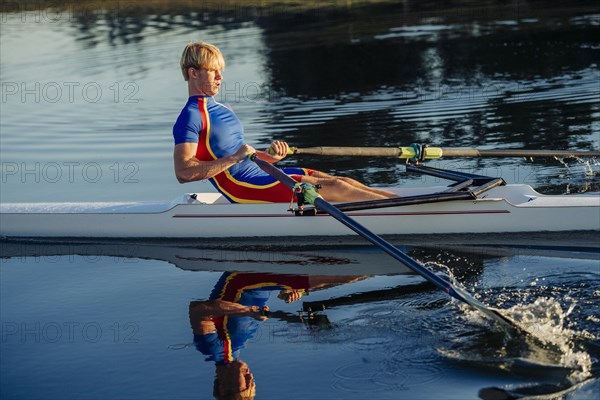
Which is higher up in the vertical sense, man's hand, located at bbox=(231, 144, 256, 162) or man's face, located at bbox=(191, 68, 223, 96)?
man's face, located at bbox=(191, 68, 223, 96)

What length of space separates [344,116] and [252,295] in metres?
7.24

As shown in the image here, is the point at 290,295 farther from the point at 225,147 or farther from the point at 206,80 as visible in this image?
the point at 206,80

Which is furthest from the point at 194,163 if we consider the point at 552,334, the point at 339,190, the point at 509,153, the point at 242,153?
the point at 552,334

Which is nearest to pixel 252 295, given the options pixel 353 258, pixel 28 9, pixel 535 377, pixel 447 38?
pixel 353 258

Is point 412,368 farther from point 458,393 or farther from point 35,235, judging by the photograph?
point 35,235

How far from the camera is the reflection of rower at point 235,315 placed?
22.3ft

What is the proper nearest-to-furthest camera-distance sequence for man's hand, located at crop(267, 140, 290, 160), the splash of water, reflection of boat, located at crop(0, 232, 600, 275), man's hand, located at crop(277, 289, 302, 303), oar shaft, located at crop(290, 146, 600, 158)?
the splash of water < man's hand, located at crop(277, 289, 302, 303) < man's hand, located at crop(267, 140, 290, 160) < reflection of boat, located at crop(0, 232, 600, 275) < oar shaft, located at crop(290, 146, 600, 158)

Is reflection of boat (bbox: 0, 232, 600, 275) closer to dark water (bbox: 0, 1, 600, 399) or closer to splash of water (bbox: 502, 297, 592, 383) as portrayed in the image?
dark water (bbox: 0, 1, 600, 399)

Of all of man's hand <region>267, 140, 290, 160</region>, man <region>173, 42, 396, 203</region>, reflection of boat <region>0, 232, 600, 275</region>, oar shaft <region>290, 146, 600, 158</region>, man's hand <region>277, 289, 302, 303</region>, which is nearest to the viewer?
man's hand <region>277, 289, 302, 303</region>

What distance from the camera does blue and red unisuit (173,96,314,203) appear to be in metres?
8.98

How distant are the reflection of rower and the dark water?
9cm

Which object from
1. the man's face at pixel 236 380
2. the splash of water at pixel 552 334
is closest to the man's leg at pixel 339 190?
the splash of water at pixel 552 334

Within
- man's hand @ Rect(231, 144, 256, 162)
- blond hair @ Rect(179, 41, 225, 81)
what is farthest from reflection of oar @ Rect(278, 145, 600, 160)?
blond hair @ Rect(179, 41, 225, 81)

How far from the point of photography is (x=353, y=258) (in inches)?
367
